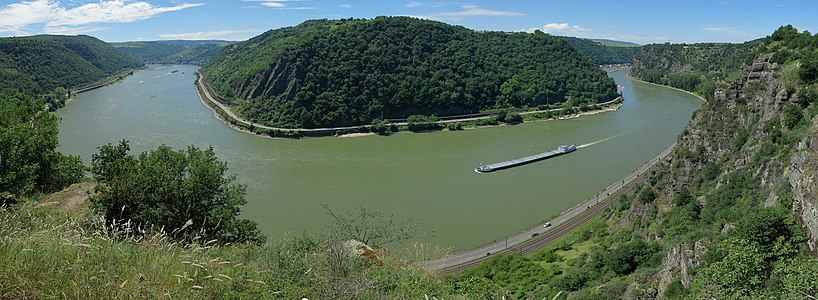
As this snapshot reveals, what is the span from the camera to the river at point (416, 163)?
78.5 feet

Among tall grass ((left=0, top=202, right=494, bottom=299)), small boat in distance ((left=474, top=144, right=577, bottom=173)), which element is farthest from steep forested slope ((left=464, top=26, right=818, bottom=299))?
small boat in distance ((left=474, top=144, right=577, bottom=173))

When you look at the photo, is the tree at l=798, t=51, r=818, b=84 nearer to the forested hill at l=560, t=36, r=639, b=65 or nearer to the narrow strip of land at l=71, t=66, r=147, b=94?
the narrow strip of land at l=71, t=66, r=147, b=94

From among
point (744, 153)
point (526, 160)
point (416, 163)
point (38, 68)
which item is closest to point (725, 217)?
point (744, 153)

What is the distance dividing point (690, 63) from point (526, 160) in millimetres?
85908

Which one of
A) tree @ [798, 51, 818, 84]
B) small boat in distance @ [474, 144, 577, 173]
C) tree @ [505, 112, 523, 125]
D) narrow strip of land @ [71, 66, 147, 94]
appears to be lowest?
small boat in distance @ [474, 144, 577, 173]

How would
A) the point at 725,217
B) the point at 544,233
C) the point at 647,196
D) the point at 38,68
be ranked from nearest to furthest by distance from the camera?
the point at 725,217 → the point at 647,196 → the point at 544,233 → the point at 38,68

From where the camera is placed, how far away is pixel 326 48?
191 feet

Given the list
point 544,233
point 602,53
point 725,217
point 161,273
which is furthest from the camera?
point 602,53

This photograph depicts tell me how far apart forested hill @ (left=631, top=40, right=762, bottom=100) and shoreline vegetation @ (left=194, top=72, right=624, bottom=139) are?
101 feet

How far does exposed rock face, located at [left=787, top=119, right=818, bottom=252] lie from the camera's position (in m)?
8.72

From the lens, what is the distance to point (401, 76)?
58094 mm

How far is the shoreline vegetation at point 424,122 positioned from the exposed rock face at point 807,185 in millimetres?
38641

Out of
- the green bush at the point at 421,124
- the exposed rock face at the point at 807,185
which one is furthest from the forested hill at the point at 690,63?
the exposed rock face at the point at 807,185

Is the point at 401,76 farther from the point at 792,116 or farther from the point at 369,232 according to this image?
the point at 369,232
